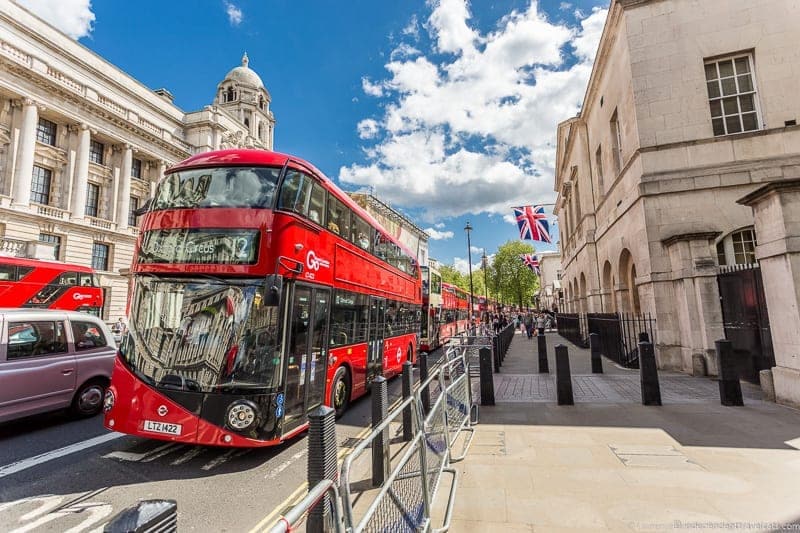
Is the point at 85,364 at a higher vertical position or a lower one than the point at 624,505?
higher

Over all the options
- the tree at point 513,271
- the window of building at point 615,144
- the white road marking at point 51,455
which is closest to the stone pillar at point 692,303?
the window of building at point 615,144

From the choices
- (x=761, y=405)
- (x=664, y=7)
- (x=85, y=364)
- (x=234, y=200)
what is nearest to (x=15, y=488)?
(x=85, y=364)

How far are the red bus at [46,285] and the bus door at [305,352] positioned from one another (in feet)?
52.3

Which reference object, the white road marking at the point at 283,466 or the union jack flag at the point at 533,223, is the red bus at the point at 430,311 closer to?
the union jack flag at the point at 533,223

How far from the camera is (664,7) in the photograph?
39.6 ft

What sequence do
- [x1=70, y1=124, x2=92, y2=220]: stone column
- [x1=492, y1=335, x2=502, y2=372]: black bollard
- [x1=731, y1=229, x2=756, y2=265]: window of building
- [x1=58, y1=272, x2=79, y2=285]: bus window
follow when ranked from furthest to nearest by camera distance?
1. [x1=70, y1=124, x2=92, y2=220]: stone column
2. [x1=58, y1=272, x2=79, y2=285]: bus window
3. [x1=492, y1=335, x2=502, y2=372]: black bollard
4. [x1=731, y1=229, x2=756, y2=265]: window of building

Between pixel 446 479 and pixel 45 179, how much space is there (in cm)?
3821

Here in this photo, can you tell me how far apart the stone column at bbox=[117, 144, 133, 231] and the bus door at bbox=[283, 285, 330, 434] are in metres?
34.6

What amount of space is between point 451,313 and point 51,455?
24849mm

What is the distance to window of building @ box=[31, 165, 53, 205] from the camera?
2830 cm

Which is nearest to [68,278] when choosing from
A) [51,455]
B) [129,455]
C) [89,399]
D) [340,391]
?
[89,399]

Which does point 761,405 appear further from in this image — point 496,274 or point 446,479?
point 496,274

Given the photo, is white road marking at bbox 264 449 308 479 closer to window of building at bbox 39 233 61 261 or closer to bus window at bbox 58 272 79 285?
bus window at bbox 58 272 79 285

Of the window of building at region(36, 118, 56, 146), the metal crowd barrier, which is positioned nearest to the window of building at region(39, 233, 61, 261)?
the window of building at region(36, 118, 56, 146)
